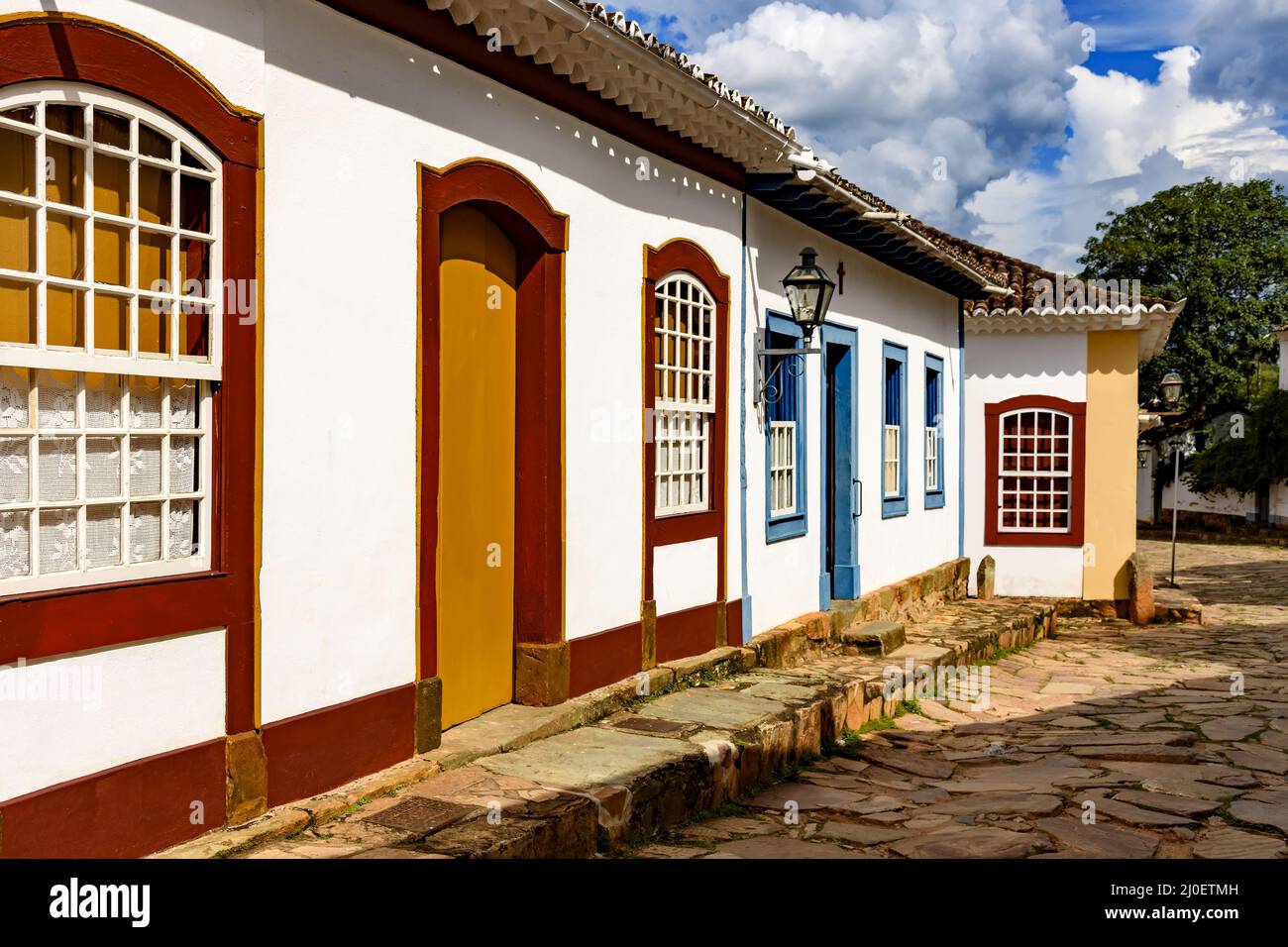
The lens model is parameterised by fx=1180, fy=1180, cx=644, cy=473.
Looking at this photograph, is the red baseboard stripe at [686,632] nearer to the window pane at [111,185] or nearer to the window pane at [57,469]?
the window pane at [57,469]

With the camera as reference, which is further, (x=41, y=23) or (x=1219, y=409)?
(x=1219, y=409)

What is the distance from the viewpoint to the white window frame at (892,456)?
12.6 m

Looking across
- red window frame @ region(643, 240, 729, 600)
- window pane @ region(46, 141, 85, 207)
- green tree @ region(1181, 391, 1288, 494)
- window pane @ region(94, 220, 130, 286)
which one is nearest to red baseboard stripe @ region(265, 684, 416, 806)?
window pane @ region(94, 220, 130, 286)

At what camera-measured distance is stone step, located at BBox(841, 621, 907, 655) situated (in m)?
10.0

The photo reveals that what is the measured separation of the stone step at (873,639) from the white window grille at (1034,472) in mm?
5468

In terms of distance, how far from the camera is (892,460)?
41.8ft

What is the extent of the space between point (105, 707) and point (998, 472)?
13.2 metres

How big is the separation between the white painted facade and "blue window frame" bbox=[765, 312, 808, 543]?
1.97m

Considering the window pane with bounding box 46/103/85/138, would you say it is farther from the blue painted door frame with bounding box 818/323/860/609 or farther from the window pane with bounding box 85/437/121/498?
the blue painted door frame with bounding box 818/323/860/609

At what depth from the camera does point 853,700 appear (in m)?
8.16
